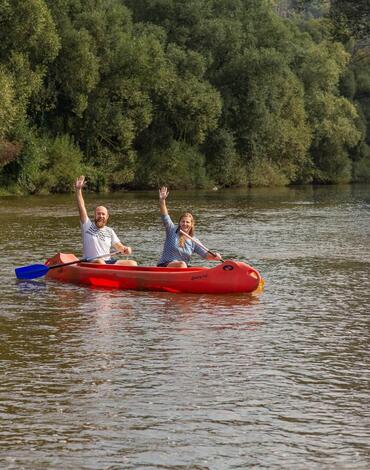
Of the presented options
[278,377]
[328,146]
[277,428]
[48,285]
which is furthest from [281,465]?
[328,146]

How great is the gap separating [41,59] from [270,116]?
2188 cm

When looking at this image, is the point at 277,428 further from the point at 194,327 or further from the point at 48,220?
the point at 48,220

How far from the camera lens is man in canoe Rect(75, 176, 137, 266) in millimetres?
15539

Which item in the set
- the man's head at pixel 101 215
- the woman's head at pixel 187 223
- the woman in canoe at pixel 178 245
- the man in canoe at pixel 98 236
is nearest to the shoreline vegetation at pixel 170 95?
the man in canoe at pixel 98 236

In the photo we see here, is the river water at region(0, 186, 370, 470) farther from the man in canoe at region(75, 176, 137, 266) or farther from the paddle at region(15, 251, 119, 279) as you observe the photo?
the man in canoe at region(75, 176, 137, 266)

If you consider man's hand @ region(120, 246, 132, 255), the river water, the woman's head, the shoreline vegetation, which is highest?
the shoreline vegetation

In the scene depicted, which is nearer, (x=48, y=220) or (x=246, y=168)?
(x=48, y=220)

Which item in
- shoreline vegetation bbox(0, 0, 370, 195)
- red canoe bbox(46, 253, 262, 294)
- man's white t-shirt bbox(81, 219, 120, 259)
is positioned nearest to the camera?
red canoe bbox(46, 253, 262, 294)

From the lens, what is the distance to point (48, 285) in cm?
1590

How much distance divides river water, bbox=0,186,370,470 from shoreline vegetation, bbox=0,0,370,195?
2638 centimetres

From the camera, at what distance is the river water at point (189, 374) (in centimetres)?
705

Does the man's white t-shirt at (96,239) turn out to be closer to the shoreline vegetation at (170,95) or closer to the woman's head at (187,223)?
the woman's head at (187,223)

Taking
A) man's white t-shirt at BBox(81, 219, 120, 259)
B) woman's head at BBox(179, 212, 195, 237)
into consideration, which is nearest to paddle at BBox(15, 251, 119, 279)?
man's white t-shirt at BBox(81, 219, 120, 259)

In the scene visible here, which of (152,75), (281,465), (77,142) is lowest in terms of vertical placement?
(281,465)
